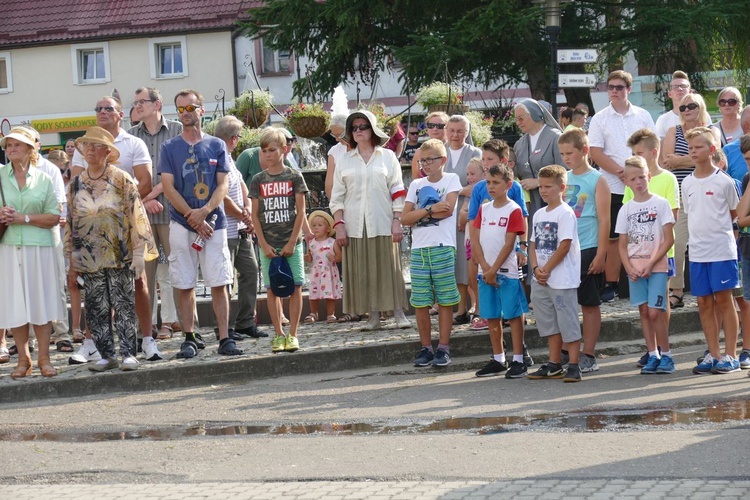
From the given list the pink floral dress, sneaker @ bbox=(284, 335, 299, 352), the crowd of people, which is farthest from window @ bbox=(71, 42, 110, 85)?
sneaker @ bbox=(284, 335, 299, 352)

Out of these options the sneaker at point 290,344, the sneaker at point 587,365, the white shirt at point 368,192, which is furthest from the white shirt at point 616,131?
the sneaker at point 290,344

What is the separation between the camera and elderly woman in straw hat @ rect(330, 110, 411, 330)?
435 inches

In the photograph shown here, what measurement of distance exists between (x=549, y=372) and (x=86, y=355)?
3940 millimetres

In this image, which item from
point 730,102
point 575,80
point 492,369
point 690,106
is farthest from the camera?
point 575,80

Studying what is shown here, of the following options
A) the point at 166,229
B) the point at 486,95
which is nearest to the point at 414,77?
the point at 486,95

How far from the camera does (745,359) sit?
943 centimetres

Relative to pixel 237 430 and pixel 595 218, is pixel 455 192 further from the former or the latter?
pixel 237 430

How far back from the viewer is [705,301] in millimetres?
9375

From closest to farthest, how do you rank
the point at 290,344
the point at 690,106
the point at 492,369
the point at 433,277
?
the point at 492,369
the point at 433,277
the point at 290,344
the point at 690,106

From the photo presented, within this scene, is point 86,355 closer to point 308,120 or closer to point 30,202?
point 30,202

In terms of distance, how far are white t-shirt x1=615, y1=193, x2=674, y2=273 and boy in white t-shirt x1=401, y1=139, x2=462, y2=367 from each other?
1.42 meters

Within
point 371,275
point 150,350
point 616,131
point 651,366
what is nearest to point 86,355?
point 150,350

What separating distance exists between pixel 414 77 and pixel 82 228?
18626mm

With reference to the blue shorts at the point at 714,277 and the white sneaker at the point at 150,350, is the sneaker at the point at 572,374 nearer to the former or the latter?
the blue shorts at the point at 714,277
